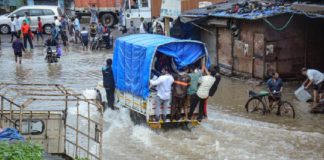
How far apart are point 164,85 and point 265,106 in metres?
3.83

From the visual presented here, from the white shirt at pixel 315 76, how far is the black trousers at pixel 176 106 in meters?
4.68

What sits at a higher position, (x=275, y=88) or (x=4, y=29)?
(x=4, y=29)

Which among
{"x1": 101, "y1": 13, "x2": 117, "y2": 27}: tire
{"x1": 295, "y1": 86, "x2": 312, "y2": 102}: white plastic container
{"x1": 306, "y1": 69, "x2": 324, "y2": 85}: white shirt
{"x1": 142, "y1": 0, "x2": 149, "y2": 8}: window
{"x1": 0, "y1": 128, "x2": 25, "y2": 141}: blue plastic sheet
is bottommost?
{"x1": 295, "y1": 86, "x2": 312, "y2": 102}: white plastic container

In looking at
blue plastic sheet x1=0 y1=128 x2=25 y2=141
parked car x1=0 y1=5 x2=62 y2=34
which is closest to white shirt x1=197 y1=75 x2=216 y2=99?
blue plastic sheet x1=0 y1=128 x2=25 y2=141

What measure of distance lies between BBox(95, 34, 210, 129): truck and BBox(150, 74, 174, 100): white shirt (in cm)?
30

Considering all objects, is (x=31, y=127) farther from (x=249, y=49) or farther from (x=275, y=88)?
(x=249, y=49)

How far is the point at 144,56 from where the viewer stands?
14797 millimetres

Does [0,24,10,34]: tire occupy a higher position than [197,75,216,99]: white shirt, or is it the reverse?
[0,24,10,34]: tire

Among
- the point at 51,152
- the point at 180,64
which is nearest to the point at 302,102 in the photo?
the point at 180,64

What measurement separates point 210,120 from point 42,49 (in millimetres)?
16229

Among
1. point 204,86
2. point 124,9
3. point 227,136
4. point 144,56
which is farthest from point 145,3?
point 227,136

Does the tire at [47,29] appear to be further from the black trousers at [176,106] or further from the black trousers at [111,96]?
the black trousers at [176,106]

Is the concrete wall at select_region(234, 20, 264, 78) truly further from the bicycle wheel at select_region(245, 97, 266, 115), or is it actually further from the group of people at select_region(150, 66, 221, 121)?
the group of people at select_region(150, 66, 221, 121)

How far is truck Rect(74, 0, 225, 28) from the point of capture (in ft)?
118
